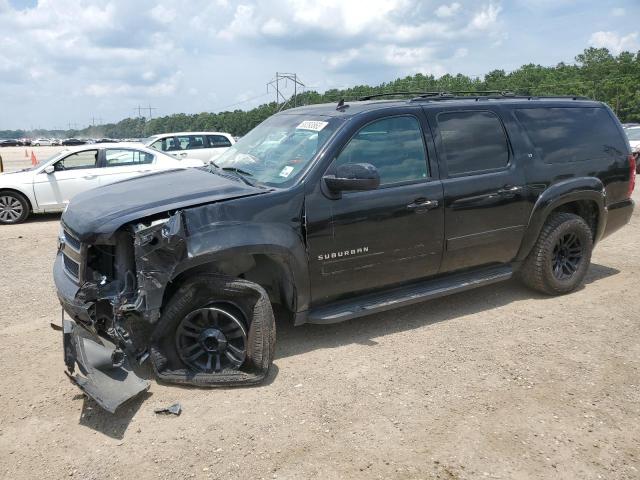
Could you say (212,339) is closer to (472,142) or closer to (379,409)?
(379,409)

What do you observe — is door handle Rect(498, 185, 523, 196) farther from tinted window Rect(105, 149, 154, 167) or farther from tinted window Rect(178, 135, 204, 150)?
tinted window Rect(178, 135, 204, 150)

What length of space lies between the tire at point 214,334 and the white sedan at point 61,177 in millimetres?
7007

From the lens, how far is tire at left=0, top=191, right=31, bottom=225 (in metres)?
10.1

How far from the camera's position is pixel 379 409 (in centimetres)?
347

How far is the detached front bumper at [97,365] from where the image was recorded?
3.33m

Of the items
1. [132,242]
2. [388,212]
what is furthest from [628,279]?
[132,242]

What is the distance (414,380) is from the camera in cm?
384

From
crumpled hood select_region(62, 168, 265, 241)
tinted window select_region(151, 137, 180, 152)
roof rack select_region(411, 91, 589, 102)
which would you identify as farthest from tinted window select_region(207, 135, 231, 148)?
crumpled hood select_region(62, 168, 265, 241)

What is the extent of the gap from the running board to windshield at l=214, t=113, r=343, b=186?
42.1 inches

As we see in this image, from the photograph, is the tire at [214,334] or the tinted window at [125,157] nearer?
the tire at [214,334]

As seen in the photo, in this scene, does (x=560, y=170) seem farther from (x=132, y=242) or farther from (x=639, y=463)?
(x=132, y=242)

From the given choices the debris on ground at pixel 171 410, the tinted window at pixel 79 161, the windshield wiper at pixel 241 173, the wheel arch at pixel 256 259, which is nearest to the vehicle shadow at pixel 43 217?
the tinted window at pixel 79 161

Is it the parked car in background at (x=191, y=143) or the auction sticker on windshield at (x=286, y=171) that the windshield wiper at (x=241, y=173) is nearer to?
the auction sticker on windshield at (x=286, y=171)

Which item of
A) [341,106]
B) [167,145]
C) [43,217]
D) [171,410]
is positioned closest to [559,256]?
[341,106]
